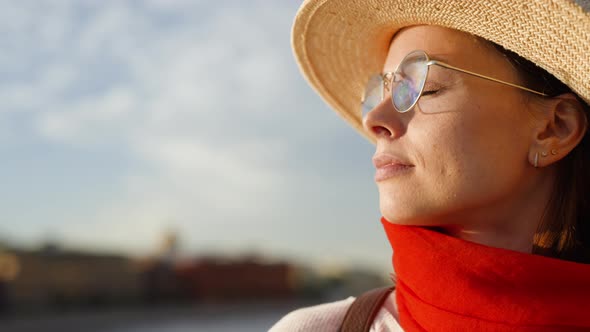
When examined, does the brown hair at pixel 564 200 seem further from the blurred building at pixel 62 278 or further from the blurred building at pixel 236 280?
the blurred building at pixel 236 280

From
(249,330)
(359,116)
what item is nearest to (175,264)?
(249,330)

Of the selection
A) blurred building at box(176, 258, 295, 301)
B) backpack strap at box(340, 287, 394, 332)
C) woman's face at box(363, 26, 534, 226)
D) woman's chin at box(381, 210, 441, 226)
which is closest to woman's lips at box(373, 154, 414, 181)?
woman's face at box(363, 26, 534, 226)

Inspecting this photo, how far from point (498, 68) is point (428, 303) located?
69 cm

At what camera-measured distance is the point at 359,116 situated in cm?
263

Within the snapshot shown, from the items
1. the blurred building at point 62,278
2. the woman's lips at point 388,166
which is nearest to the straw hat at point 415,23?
the woman's lips at point 388,166

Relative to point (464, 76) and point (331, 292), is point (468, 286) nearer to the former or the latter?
point (464, 76)

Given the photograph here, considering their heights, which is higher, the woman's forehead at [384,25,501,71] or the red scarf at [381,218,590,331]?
the woman's forehead at [384,25,501,71]

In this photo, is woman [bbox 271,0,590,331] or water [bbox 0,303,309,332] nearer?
woman [bbox 271,0,590,331]

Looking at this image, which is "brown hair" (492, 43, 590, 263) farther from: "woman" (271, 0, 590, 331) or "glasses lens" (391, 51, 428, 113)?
"glasses lens" (391, 51, 428, 113)

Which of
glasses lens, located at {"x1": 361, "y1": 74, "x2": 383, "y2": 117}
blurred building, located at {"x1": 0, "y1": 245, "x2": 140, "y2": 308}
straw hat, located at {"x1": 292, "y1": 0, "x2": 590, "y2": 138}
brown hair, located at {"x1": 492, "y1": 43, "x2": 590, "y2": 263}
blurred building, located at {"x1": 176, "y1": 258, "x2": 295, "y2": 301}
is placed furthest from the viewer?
blurred building, located at {"x1": 176, "y1": 258, "x2": 295, "y2": 301}

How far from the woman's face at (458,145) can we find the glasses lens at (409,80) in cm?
2

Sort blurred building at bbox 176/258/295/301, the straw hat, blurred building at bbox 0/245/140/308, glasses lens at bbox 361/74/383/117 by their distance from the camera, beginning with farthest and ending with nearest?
blurred building at bbox 176/258/295/301, blurred building at bbox 0/245/140/308, glasses lens at bbox 361/74/383/117, the straw hat

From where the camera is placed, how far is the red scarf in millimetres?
1760

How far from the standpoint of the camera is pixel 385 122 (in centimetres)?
184
